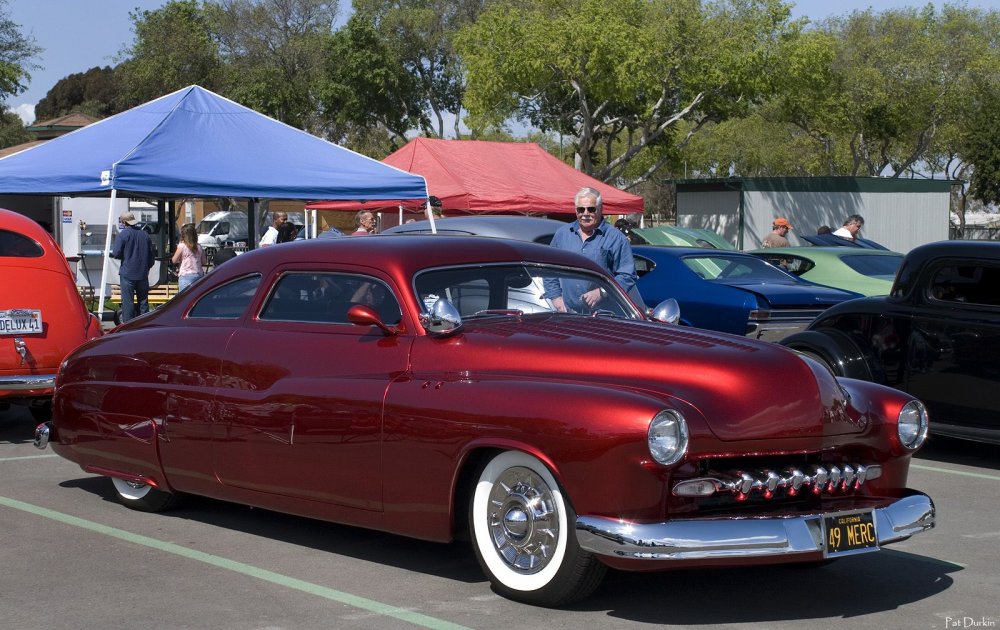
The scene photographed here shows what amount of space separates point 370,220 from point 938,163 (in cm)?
6165

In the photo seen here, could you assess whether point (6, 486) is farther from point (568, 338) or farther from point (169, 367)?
point (568, 338)

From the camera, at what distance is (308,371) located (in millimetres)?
6078

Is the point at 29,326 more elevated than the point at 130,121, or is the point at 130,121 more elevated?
the point at 130,121

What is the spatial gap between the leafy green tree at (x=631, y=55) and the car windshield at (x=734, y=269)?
25179 mm

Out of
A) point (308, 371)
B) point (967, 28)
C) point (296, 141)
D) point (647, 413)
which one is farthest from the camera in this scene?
point (967, 28)

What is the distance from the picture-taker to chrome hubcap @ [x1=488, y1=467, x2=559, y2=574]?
5172mm

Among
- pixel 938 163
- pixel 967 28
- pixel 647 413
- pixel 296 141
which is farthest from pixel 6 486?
pixel 938 163

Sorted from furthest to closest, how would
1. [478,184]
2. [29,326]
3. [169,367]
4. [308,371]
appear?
[478,184]
[29,326]
[169,367]
[308,371]

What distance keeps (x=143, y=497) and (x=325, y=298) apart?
6.41ft

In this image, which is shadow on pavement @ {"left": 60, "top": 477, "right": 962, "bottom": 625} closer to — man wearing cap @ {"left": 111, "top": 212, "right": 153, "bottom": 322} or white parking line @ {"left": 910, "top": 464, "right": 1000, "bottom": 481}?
white parking line @ {"left": 910, "top": 464, "right": 1000, "bottom": 481}

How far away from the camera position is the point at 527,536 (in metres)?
5.24

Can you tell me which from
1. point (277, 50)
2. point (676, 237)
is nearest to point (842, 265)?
point (676, 237)

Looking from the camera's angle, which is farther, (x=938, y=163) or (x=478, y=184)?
(x=938, y=163)

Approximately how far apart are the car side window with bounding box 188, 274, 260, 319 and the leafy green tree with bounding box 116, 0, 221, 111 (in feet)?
181
